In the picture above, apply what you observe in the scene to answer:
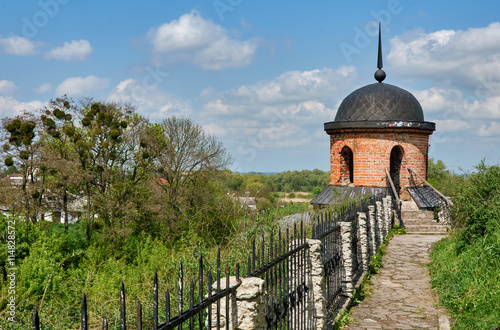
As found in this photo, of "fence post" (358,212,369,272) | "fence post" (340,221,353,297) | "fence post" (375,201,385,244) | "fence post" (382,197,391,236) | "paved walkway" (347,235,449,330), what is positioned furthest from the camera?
"fence post" (382,197,391,236)

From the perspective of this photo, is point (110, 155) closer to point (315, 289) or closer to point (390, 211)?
point (390, 211)

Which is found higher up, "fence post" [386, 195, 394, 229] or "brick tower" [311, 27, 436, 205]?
"brick tower" [311, 27, 436, 205]

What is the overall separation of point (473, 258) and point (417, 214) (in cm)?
914

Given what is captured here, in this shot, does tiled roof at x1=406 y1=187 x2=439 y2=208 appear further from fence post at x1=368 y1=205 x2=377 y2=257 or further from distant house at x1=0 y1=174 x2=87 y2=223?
distant house at x1=0 y1=174 x2=87 y2=223

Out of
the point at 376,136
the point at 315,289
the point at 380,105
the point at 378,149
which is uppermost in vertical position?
the point at 380,105

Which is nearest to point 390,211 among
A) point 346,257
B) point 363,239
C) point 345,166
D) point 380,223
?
point 380,223

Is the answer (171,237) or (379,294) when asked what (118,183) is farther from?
(379,294)

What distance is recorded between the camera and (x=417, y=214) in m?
16.7

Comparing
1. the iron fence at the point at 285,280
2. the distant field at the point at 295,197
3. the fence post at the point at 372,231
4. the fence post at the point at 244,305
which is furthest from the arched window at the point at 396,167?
the fence post at the point at 244,305

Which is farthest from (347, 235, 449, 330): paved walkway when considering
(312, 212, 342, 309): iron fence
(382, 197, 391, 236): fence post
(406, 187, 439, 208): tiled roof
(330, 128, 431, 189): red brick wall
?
(330, 128, 431, 189): red brick wall

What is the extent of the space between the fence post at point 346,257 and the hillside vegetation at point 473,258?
1669 millimetres

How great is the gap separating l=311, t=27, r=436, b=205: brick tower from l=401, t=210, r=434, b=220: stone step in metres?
1.74

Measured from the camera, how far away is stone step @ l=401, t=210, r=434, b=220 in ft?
54.3

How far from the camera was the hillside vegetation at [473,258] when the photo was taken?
643 cm
